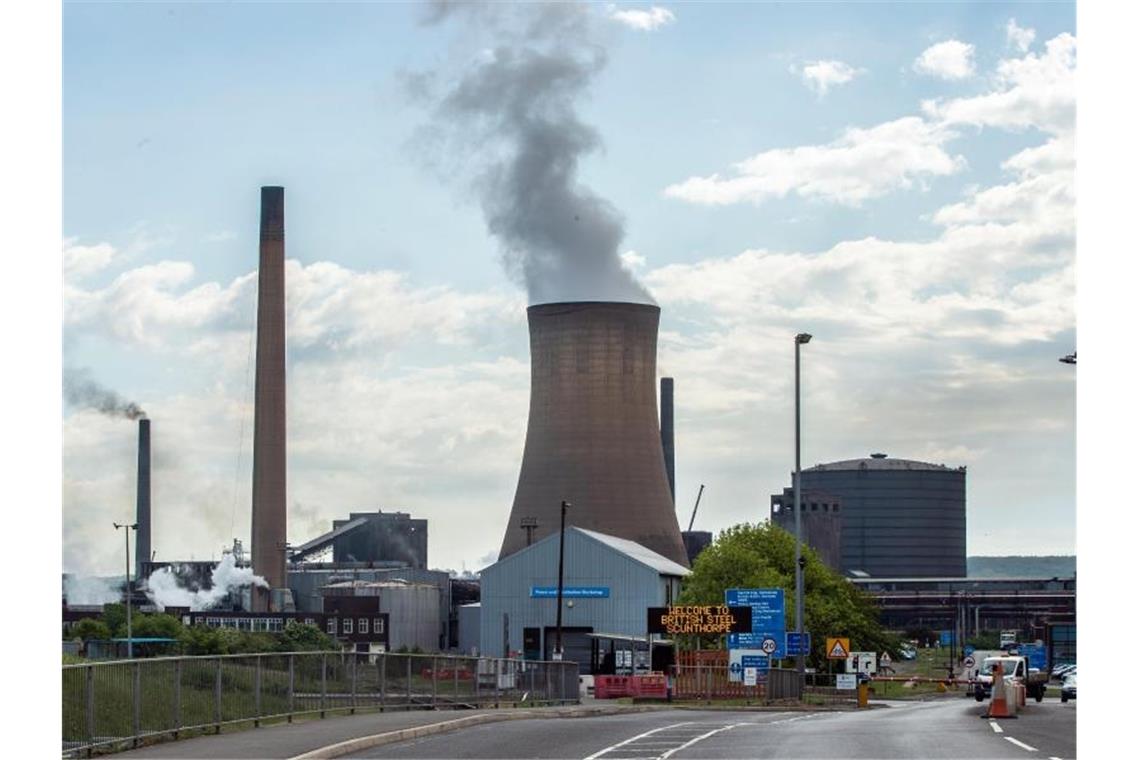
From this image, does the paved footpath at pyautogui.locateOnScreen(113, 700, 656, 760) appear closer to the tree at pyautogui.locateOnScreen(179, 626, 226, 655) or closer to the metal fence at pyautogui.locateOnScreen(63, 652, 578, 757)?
the metal fence at pyautogui.locateOnScreen(63, 652, 578, 757)

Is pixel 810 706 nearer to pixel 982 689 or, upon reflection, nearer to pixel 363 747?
pixel 982 689

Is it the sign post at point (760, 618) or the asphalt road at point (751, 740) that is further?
the sign post at point (760, 618)

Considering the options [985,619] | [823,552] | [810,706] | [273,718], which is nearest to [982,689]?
[810,706]

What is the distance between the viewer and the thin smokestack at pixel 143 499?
426ft

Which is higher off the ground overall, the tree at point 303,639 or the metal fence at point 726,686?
the metal fence at point 726,686

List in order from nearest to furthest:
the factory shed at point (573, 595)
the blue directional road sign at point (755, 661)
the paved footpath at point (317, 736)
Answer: the paved footpath at point (317, 736) → the blue directional road sign at point (755, 661) → the factory shed at point (573, 595)

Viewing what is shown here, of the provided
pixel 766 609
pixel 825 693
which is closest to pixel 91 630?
pixel 825 693

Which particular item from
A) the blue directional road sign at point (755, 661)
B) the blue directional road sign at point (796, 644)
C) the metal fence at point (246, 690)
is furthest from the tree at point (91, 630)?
the metal fence at point (246, 690)

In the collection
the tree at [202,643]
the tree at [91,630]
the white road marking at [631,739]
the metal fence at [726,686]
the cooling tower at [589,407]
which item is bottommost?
the tree at [91,630]

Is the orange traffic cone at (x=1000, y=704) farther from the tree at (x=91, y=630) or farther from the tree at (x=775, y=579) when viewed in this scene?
the tree at (x=91, y=630)

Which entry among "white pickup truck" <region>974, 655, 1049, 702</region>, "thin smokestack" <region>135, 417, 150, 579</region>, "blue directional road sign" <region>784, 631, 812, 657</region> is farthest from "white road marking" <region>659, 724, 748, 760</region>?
"thin smokestack" <region>135, 417, 150, 579</region>

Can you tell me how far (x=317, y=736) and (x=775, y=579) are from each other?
65.2 m

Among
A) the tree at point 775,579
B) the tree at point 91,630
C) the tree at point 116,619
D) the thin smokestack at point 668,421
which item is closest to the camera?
the tree at point 775,579

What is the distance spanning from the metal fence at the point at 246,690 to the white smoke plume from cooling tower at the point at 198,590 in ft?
292
